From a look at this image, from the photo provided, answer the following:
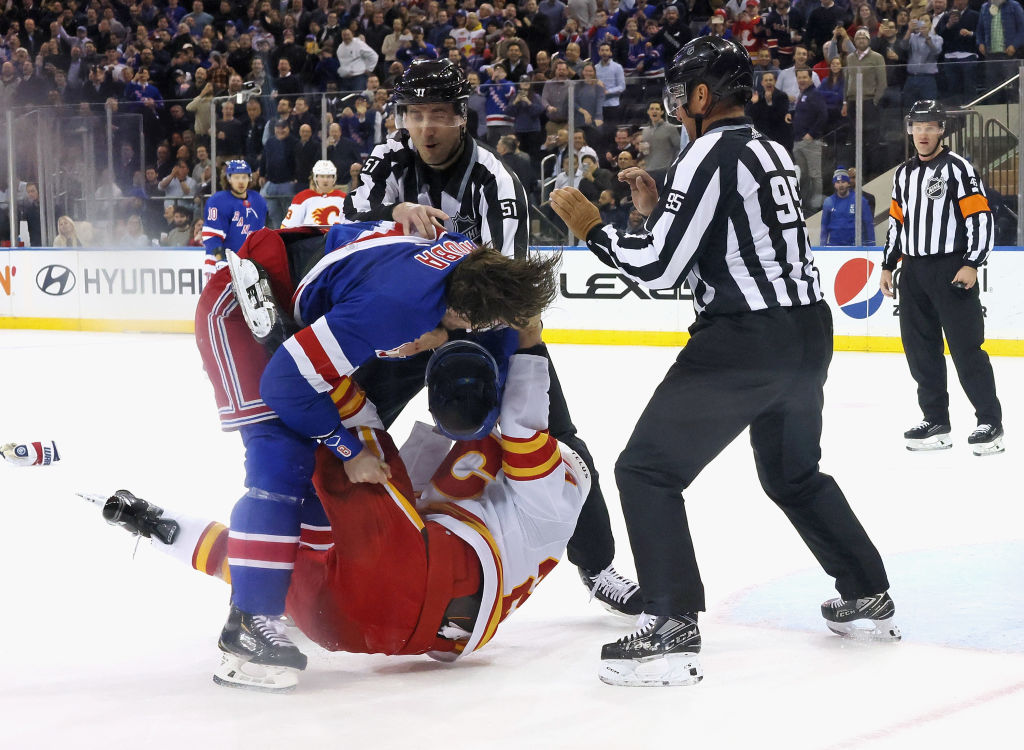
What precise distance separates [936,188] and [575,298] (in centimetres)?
534

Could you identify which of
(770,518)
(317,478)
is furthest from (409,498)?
(770,518)

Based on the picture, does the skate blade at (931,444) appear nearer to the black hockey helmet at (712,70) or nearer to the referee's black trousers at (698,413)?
the referee's black trousers at (698,413)

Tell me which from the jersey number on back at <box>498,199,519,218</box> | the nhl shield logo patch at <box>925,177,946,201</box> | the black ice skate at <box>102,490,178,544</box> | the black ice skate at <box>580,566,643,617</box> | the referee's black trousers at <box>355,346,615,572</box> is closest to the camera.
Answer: the black ice skate at <box>102,490,178,544</box>

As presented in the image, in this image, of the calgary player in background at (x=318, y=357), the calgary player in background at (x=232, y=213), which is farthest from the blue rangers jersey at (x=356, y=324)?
the calgary player in background at (x=232, y=213)

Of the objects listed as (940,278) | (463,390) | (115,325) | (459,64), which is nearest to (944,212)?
(940,278)

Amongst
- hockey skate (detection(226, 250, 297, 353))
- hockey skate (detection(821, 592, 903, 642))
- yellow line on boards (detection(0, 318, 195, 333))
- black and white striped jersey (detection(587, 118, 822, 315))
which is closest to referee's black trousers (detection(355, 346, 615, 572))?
hockey skate (detection(226, 250, 297, 353))

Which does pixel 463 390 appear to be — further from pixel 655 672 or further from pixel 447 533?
pixel 655 672

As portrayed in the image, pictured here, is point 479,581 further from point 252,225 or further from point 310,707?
point 252,225

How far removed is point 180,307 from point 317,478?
35.2 ft

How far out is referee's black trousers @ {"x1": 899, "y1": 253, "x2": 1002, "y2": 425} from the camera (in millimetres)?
5660

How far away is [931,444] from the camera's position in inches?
222

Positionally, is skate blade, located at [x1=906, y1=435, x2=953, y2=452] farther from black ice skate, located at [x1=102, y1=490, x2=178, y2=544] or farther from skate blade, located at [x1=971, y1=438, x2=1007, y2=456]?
black ice skate, located at [x1=102, y1=490, x2=178, y2=544]

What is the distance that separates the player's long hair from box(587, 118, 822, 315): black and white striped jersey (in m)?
0.28

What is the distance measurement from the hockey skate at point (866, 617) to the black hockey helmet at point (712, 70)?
45.5 inches
